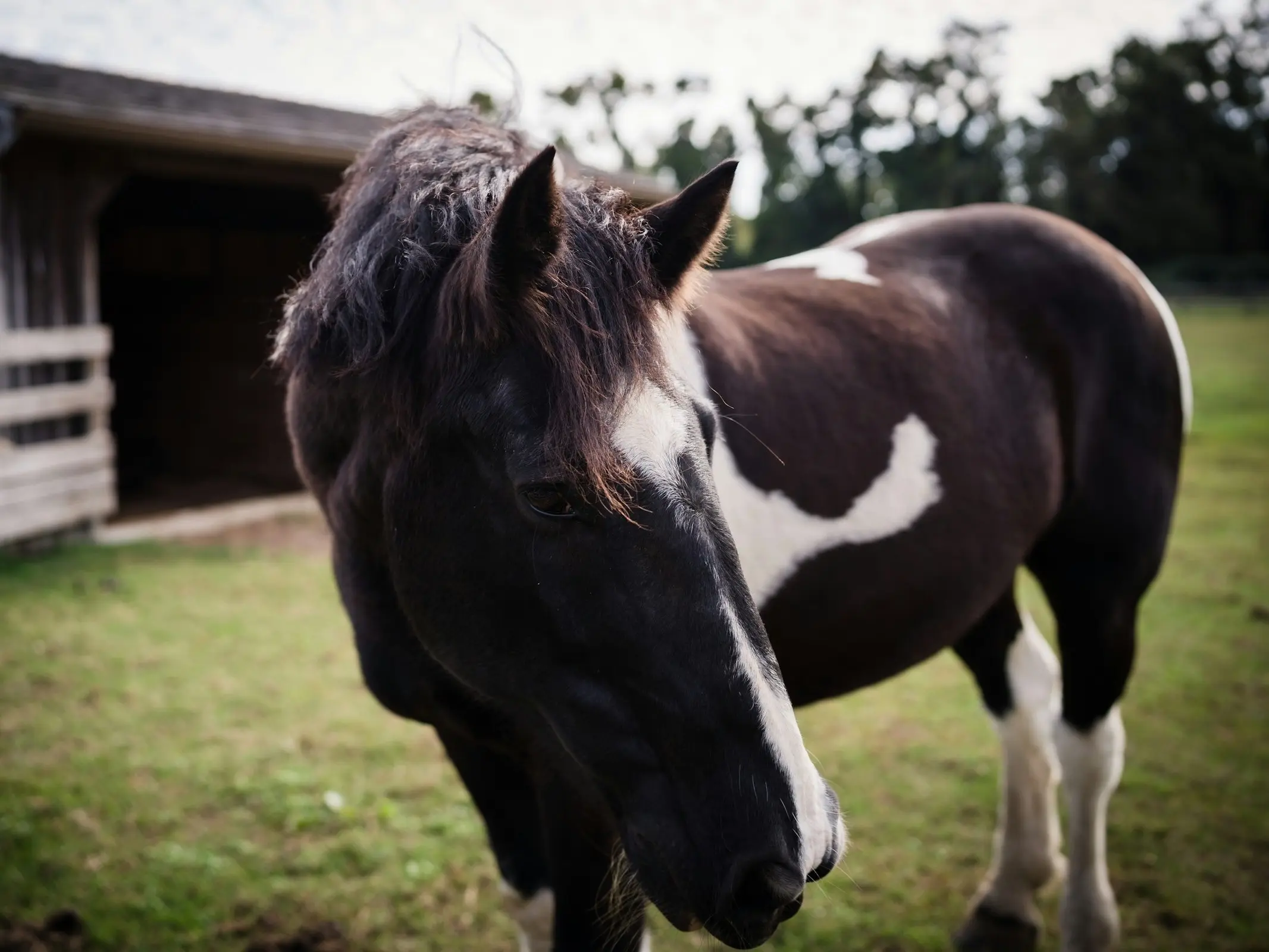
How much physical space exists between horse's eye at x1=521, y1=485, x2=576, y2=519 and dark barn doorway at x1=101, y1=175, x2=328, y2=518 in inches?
324

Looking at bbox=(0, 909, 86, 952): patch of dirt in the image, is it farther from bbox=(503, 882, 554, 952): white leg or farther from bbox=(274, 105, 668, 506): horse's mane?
bbox=(274, 105, 668, 506): horse's mane

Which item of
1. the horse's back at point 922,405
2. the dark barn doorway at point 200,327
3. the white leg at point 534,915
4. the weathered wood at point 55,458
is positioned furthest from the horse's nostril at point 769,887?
the dark barn doorway at point 200,327

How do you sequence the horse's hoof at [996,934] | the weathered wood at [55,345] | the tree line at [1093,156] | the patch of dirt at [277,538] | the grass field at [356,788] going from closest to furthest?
the horse's hoof at [996,934], the grass field at [356,788], the weathered wood at [55,345], the patch of dirt at [277,538], the tree line at [1093,156]

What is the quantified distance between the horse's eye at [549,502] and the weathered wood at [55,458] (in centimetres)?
616

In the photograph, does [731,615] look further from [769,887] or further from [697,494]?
[769,887]

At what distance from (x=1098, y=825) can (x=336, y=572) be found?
2291 millimetres

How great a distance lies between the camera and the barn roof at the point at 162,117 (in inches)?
212

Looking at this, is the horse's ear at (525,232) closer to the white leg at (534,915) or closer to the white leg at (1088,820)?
the white leg at (534,915)

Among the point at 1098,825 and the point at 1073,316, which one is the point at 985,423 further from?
the point at 1098,825

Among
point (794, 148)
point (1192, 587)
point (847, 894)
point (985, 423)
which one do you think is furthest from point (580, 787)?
point (794, 148)

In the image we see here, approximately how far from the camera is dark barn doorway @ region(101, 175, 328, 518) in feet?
29.7

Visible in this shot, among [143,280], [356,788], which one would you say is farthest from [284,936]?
[143,280]

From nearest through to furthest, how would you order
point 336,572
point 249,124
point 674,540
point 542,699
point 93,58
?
1. point 674,540
2. point 542,699
3. point 336,572
4. point 93,58
5. point 249,124

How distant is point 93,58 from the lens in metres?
4.12
